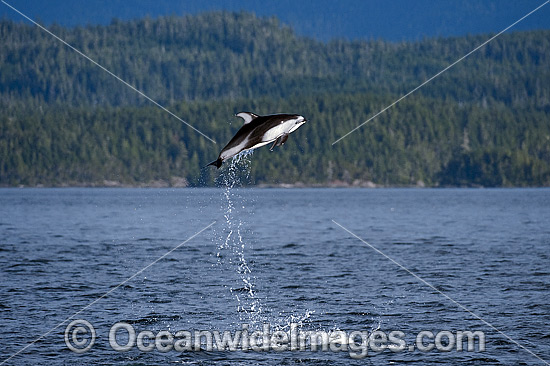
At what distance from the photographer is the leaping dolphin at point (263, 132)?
51.8 ft

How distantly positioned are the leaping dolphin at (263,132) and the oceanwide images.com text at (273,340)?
10933mm

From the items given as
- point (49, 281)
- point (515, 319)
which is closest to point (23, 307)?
point (49, 281)

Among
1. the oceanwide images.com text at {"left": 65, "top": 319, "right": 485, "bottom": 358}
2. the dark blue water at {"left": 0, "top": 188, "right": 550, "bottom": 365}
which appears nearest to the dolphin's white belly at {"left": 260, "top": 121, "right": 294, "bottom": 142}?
the dark blue water at {"left": 0, "top": 188, "right": 550, "bottom": 365}

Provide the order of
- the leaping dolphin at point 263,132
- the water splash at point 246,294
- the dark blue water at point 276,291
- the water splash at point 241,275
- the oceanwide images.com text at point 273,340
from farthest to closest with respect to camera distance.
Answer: the water splash at point 241,275
the water splash at point 246,294
the oceanwide images.com text at point 273,340
the dark blue water at point 276,291
the leaping dolphin at point 263,132

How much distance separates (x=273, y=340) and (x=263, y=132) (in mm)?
12329

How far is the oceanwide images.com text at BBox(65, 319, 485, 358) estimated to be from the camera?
84.6ft

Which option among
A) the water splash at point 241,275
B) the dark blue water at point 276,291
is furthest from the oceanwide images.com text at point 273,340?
the water splash at point 241,275

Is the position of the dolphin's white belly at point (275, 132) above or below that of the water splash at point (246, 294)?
above

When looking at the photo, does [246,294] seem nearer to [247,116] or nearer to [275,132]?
[247,116]

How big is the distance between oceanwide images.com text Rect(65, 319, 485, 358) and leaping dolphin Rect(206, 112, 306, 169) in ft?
35.9

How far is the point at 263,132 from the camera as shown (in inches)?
631

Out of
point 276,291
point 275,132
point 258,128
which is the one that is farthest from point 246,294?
point 275,132

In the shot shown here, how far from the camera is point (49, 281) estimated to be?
3959 centimetres

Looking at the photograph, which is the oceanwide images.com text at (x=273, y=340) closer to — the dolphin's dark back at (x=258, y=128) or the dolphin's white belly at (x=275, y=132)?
the dolphin's dark back at (x=258, y=128)
